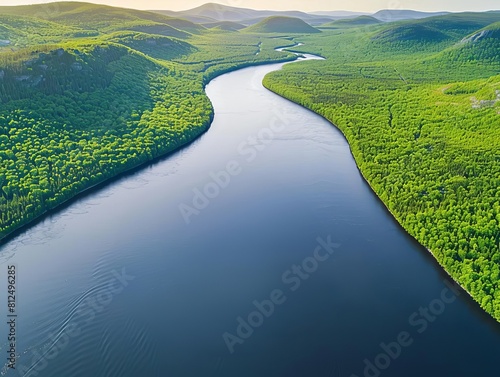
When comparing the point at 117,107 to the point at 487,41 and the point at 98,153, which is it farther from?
the point at 487,41

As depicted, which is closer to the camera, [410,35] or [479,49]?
[479,49]

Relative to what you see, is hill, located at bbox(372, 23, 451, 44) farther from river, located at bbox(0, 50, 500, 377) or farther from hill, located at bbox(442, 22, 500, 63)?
river, located at bbox(0, 50, 500, 377)

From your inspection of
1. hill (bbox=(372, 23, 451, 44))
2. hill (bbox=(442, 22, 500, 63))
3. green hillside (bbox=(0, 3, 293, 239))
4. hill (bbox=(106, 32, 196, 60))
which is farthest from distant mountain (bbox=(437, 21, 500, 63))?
hill (bbox=(106, 32, 196, 60))

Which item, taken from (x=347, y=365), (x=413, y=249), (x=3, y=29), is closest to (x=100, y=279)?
(x=347, y=365)

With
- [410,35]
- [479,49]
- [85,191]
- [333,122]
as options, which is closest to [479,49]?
[479,49]

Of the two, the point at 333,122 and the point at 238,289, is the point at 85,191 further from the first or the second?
the point at 333,122

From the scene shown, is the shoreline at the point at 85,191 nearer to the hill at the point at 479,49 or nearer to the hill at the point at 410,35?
the hill at the point at 479,49
